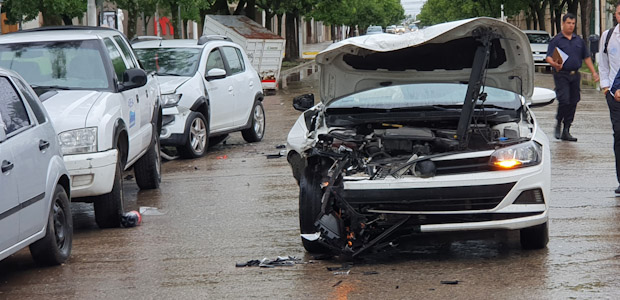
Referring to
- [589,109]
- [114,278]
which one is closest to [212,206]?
[114,278]

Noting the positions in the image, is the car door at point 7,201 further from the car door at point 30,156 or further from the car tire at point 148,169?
the car tire at point 148,169

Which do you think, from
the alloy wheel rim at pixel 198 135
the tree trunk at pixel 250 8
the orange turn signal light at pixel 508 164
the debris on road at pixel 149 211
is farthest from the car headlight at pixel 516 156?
the tree trunk at pixel 250 8

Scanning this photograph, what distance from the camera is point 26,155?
700cm

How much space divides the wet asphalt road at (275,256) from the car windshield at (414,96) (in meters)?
1.18

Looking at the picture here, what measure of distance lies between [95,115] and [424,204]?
3465 millimetres

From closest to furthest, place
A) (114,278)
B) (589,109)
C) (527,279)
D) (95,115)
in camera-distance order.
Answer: (527,279)
(114,278)
(95,115)
(589,109)

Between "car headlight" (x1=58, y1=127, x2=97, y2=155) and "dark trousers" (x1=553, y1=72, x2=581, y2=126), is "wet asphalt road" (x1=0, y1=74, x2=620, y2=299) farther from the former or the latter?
"dark trousers" (x1=553, y1=72, x2=581, y2=126)

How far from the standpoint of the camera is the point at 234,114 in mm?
16234

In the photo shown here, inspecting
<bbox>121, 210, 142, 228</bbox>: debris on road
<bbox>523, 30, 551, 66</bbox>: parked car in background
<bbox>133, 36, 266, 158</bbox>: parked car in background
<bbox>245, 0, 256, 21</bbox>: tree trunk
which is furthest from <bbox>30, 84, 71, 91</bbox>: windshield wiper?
<bbox>245, 0, 256, 21</bbox>: tree trunk

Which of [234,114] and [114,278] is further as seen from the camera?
[234,114]

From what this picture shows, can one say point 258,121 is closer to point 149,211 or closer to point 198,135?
point 198,135

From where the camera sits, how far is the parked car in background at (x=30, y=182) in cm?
661

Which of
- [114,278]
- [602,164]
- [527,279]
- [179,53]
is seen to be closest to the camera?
[527,279]

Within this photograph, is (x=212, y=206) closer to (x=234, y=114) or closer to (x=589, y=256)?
(x=589, y=256)
